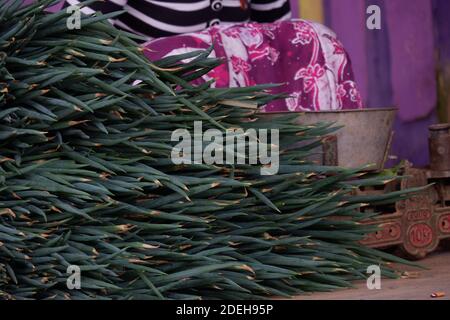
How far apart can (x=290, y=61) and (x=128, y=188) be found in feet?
4.51

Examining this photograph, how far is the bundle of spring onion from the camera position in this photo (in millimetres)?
3326

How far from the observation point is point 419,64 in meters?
5.94

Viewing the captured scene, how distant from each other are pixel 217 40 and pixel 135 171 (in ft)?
3.66

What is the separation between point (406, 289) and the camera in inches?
148

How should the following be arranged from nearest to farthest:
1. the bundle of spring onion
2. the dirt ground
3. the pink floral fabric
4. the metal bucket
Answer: the bundle of spring onion < the dirt ground < the metal bucket < the pink floral fabric

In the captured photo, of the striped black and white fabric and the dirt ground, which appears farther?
the striped black and white fabric

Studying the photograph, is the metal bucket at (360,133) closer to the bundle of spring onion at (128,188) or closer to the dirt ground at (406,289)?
the bundle of spring onion at (128,188)

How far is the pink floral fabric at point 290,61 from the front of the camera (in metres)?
4.40

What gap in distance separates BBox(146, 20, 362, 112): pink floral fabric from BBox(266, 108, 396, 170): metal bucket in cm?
33

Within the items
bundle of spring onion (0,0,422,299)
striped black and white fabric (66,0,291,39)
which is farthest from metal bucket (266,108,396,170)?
striped black and white fabric (66,0,291,39)

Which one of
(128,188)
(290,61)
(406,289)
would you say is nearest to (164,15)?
(290,61)

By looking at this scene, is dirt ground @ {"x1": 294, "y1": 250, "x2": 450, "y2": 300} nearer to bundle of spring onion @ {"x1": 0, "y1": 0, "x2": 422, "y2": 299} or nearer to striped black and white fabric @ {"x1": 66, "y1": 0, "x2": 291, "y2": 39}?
bundle of spring onion @ {"x1": 0, "y1": 0, "x2": 422, "y2": 299}
